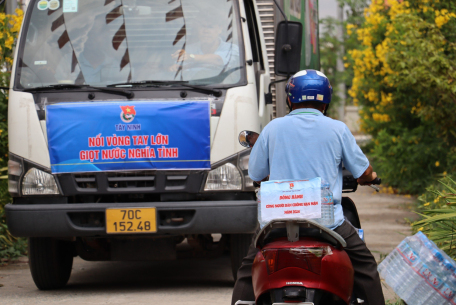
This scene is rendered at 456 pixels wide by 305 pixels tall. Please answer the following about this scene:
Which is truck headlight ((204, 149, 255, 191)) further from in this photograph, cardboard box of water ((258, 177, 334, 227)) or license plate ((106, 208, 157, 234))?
cardboard box of water ((258, 177, 334, 227))

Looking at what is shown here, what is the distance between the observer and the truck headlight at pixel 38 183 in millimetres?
5691

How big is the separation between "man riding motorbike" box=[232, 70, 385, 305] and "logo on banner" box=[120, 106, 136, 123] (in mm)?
2068

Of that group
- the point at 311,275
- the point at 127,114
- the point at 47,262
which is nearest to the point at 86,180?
the point at 127,114

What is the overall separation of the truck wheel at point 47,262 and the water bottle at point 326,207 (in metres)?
3.46

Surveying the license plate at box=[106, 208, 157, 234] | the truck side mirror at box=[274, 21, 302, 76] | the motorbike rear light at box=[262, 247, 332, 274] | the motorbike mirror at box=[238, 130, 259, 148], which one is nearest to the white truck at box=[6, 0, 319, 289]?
the license plate at box=[106, 208, 157, 234]

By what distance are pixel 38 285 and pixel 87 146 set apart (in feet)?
4.82

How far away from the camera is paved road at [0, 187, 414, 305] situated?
19.1ft

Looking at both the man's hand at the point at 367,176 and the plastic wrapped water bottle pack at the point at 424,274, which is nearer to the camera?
the man's hand at the point at 367,176

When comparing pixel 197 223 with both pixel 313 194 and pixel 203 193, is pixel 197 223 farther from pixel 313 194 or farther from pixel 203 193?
pixel 313 194

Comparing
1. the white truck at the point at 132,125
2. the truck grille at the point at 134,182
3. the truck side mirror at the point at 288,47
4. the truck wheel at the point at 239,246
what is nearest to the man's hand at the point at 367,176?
the white truck at the point at 132,125

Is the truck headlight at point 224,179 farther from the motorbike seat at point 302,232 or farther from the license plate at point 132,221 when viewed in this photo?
the motorbike seat at point 302,232

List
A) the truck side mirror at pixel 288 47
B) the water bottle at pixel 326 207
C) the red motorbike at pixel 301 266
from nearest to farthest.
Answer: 1. the red motorbike at pixel 301 266
2. the water bottle at pixel 326 207
3. the truck side mirror at pixel 288 47

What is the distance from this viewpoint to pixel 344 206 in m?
4.09

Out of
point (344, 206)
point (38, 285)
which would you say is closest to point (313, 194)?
point (344, 206)
